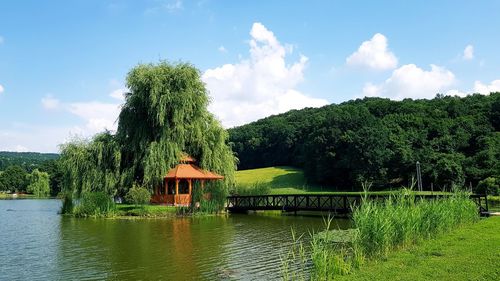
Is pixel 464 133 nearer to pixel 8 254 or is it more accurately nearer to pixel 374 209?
pixel 374 209

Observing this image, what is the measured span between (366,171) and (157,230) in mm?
40431

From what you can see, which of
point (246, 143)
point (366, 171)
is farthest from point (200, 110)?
point (246, 143)

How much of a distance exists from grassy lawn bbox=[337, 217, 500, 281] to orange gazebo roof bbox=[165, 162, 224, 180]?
65.8ft

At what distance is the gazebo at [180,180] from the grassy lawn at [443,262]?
1986cm

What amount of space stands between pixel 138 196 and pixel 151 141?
5.10 m

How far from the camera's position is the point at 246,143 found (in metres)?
92.5

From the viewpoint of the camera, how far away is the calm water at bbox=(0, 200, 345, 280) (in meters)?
11.7

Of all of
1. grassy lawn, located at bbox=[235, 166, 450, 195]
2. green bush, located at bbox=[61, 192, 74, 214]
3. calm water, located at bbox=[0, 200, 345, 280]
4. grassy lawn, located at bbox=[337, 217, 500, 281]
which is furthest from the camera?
grassy lawn, located at bbox=[235, 166, 450, 195]

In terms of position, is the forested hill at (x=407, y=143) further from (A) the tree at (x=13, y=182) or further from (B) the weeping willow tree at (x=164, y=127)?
(A) the tree at (x=13, y=182)

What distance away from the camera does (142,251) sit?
15000mm

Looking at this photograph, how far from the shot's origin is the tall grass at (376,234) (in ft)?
31.4

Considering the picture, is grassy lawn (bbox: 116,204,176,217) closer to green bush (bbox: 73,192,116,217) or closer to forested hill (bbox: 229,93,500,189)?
green bush (bbox: 73,192,116,217)

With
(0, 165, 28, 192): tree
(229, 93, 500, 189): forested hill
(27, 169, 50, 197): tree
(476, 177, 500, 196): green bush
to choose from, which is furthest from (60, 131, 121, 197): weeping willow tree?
(0, 165, 28, 192): tree

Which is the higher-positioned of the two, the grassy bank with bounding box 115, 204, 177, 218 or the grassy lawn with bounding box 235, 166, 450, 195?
the grassy lawn with bounding box 235, 166, 450, 195
